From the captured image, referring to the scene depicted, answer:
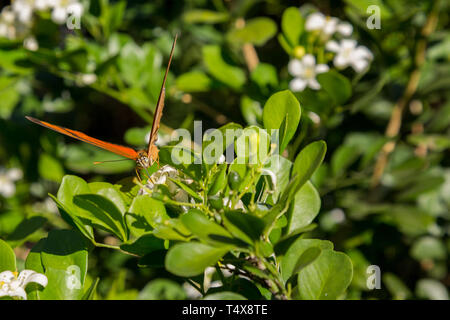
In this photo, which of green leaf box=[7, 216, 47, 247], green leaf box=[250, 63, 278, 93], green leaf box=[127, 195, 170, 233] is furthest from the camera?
green leaf box=[250, 63, 278, 93]

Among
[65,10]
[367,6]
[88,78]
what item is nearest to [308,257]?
[367,6]

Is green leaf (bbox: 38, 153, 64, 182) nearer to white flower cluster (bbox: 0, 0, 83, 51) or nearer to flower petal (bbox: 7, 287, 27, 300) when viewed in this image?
white flower cluster (bbox: 0, 0, 83, 51)

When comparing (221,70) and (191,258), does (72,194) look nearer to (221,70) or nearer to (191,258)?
(191,258)

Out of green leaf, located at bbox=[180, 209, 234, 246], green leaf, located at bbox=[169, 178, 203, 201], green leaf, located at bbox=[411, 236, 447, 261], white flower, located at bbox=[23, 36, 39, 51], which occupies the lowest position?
green leaf, located at bbox=[180, 209, 234, 246]

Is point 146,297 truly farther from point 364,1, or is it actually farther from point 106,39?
point 364,1

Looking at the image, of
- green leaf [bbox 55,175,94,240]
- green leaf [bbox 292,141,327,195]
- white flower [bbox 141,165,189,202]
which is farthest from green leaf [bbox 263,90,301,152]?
green leaf [bbox 55,175,94,240]

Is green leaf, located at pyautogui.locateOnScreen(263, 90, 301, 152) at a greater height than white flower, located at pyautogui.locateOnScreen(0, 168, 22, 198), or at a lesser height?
lesser
